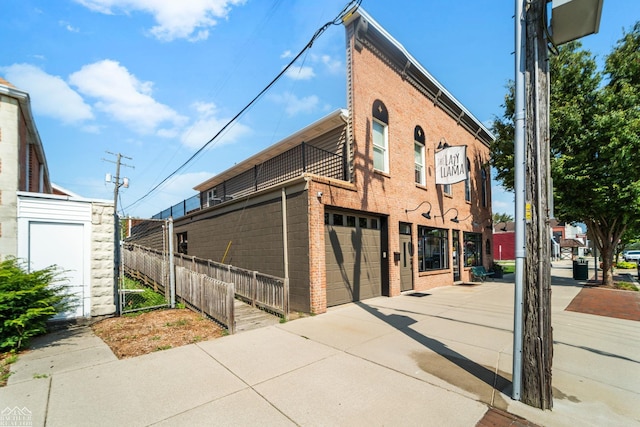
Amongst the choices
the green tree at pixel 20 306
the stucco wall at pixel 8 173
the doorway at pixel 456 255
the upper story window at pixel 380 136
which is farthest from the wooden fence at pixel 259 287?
the doorway at pixel 456 255

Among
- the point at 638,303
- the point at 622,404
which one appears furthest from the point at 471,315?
the point at 638,303

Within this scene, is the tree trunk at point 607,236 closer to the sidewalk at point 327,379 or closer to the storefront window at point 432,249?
the storefront window at point 432,249

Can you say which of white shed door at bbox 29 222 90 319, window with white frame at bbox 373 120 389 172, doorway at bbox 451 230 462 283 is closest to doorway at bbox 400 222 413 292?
window with white frame at bbox 373 120 389 172

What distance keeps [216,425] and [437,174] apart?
12.2m

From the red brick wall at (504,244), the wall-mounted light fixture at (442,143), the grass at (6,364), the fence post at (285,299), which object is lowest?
the red brick wall at (504,244)

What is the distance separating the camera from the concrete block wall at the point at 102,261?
23.5 feet

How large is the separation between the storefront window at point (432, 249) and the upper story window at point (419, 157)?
2.17 metres

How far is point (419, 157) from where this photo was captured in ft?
44.4

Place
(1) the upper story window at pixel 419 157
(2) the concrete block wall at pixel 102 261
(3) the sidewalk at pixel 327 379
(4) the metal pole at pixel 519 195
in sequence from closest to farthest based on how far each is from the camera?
(3) the sidewalk at pixel 327 379 → (4) the metal pole at pixel 519 195 → (2) the concrete block wall at pixel 102 261 → (1) the upper story window at pixel 419 157

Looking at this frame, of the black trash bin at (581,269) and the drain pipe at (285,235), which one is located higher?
the drain pipe at (285,235)

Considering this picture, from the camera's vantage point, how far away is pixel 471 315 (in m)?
8.02

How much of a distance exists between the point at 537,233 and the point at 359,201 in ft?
20.2

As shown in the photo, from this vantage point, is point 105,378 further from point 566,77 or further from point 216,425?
point 566,77

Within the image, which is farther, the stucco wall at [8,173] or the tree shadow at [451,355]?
the stucco wall at [8,173]
